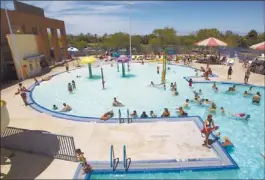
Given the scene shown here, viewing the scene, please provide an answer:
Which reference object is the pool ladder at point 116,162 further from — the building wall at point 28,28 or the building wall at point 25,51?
the building wall at point 28,28

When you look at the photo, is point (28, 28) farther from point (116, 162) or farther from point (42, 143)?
point (116, 162)

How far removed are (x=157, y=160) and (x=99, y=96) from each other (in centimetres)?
1059

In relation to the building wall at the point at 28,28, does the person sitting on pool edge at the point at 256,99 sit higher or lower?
lower

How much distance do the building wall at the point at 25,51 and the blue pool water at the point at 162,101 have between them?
3.38m

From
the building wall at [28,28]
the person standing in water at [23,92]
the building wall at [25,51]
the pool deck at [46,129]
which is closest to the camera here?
the pool deck at [46,129]

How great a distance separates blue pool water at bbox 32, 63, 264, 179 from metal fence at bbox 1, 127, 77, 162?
64.0 inches

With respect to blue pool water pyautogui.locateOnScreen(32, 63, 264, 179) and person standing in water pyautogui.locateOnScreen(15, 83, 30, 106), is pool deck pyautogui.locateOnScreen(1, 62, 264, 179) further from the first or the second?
blue pool water pyautogui.locateOnScreen(32, 63, 264, 179)

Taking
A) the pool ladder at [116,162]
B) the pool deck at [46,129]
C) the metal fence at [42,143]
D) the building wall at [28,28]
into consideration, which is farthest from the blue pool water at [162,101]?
the building wall at [28,28]

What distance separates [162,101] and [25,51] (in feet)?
58.5

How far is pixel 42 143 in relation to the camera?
325 inches

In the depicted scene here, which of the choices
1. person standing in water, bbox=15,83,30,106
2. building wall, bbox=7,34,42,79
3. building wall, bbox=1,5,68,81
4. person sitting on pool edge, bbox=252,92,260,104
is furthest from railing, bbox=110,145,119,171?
building wall, bbox=1,5,68,81

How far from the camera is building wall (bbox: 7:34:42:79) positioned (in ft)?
69.8

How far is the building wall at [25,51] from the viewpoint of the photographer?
21284mm

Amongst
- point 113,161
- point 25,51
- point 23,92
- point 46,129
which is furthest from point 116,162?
point 25,51
